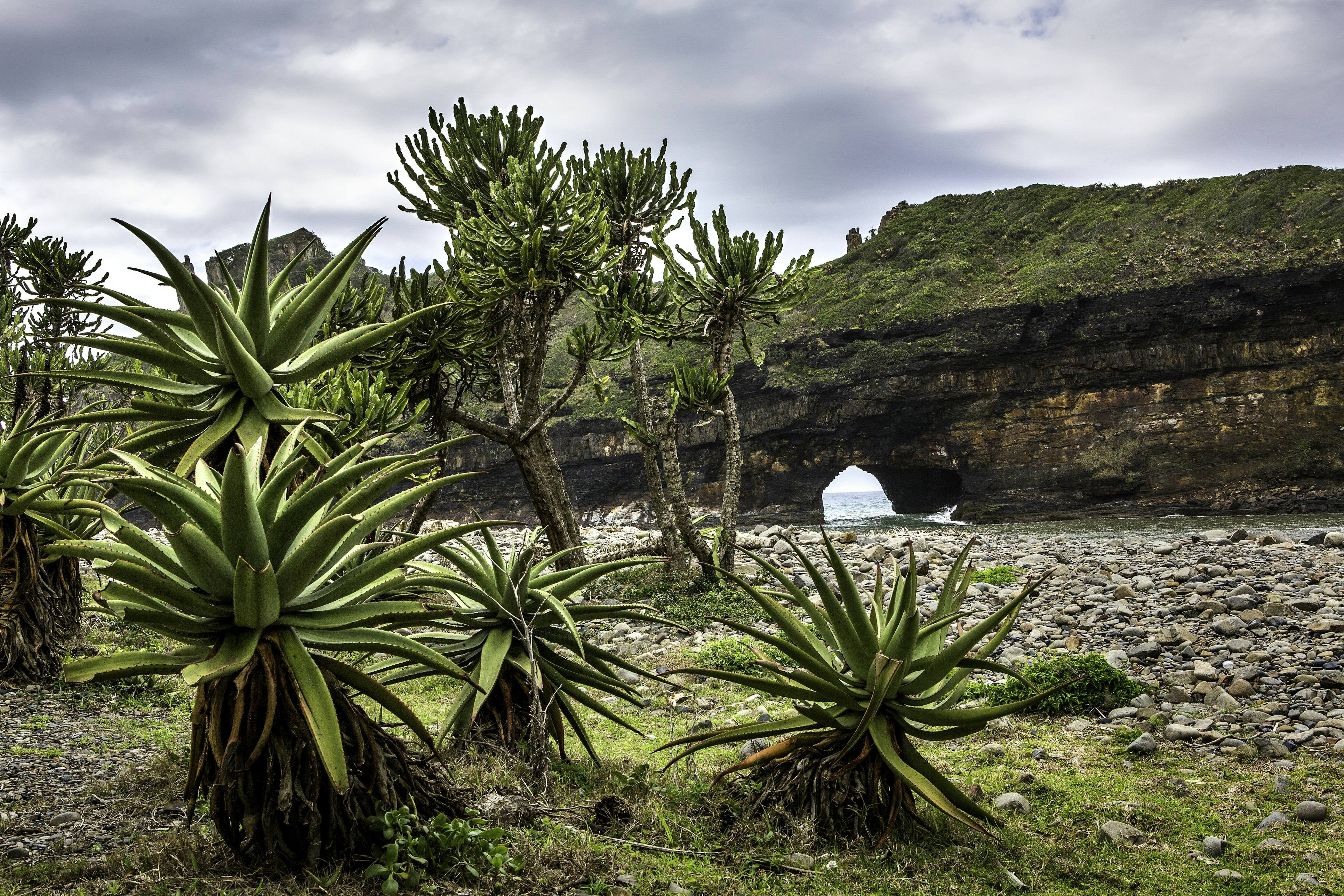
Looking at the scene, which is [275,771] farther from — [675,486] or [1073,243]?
[1073,243]

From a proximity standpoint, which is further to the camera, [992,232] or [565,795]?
[992,232]

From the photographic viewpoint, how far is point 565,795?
343cm

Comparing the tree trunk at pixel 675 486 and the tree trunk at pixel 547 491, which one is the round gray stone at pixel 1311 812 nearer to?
the tree trunk at pixel 547 491

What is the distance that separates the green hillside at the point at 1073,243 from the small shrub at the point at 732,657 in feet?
110

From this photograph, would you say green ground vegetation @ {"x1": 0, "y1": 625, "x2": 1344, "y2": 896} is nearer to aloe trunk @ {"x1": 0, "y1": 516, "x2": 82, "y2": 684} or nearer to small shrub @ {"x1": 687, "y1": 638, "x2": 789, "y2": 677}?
aloe trunk @ {"x1": 0, "y1": 516, "x2": 82, "y2": 684}

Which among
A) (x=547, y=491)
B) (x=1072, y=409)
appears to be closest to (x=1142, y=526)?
(x=1072, y=409)

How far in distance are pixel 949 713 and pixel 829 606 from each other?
0.66 m

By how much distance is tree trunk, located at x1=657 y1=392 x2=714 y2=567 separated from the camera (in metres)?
11.6

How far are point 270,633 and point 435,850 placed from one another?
0.89m

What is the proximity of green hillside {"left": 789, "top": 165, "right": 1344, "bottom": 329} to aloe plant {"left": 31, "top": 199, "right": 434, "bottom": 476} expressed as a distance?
37540 millimetres

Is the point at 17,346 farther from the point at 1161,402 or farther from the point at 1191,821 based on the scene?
the point at 1161,402

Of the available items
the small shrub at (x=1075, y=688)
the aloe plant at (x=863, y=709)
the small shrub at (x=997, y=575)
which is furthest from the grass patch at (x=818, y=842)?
the small shrub at (x=997, y=575)

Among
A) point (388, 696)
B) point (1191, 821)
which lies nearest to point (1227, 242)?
point (1191, 821)

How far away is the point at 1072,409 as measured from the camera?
119 feet
